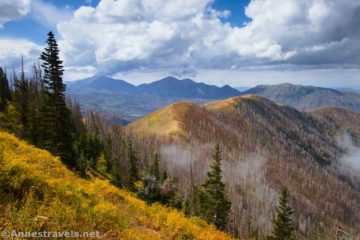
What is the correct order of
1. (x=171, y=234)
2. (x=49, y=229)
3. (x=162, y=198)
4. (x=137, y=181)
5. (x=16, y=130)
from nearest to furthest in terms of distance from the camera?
(x=49, y=229) → (x=171, y=234) → (x=162, y=198) → (x=16, y=130) → (x=137, y=181)

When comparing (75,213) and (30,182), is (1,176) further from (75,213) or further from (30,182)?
(75,213)

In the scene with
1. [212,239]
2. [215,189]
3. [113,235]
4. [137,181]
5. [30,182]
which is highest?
[30,182]

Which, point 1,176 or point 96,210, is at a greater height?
point 1,176

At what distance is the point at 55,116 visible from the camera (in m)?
45.0

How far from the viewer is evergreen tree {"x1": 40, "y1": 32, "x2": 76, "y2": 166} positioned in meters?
42.7

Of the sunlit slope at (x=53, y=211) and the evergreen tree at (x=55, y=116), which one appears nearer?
the sunlit slope at (x=53, y=211)

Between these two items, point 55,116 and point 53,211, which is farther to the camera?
point 55,116

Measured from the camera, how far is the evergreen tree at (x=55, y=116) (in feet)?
140

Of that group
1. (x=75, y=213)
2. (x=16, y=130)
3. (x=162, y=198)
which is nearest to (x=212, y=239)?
(x=75, y=213)

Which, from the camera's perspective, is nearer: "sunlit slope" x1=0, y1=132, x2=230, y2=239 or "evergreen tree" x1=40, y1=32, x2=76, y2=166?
"sunlit slope" x1=0, y1=132, x2=230, y2=239

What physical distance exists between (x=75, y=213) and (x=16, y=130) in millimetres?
49277

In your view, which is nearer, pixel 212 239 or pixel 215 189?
pixel 212 239

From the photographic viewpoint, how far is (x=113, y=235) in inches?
462

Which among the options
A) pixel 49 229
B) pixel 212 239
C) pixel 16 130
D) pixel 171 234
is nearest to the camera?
pixel 49 229
